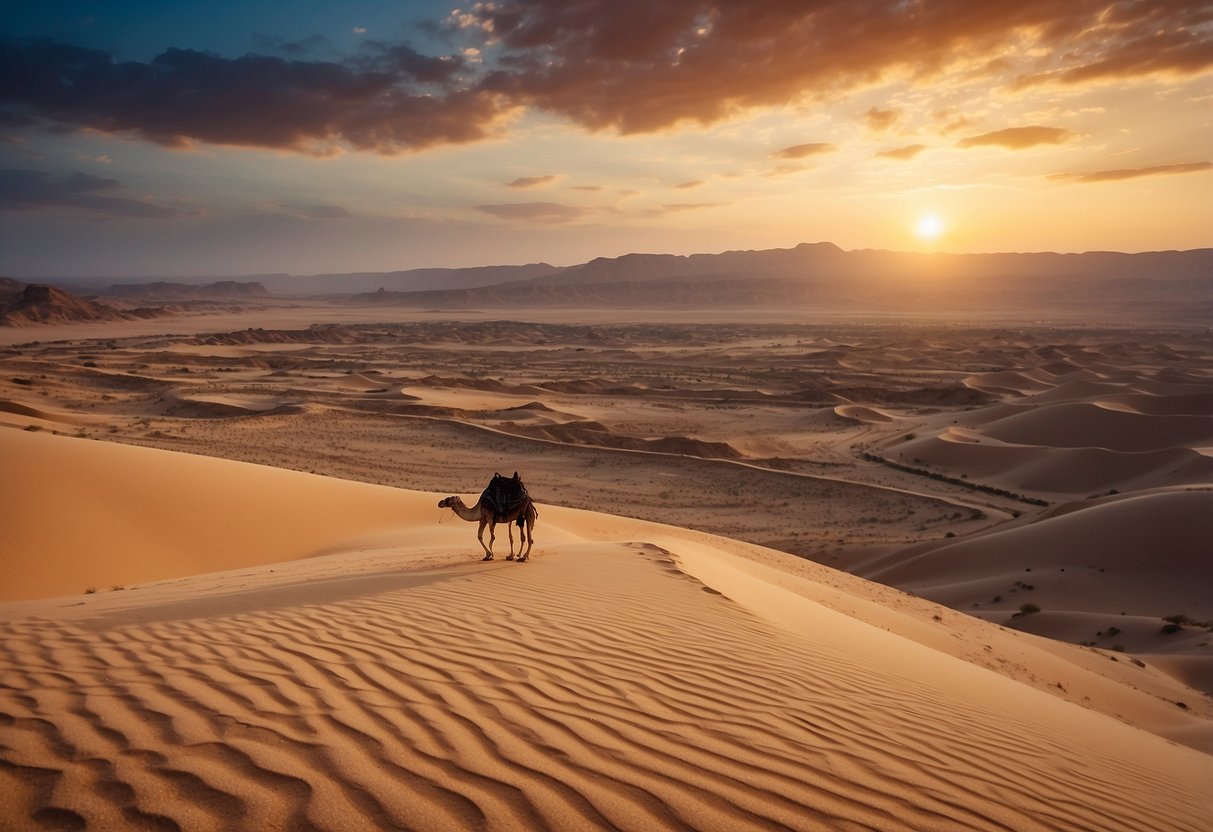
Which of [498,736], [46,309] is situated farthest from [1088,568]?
[46,309]

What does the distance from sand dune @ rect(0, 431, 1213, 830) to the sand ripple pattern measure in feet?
0.04

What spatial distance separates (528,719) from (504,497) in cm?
500

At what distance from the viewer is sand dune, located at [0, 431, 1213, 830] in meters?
2.56

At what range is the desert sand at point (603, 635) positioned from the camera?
2.74 metres

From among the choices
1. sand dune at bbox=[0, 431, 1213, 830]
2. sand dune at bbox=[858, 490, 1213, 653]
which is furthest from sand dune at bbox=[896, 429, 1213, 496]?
sand dune at bbox=[0, 431, 1213, 830]

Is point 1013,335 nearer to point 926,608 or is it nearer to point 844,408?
point 844,408

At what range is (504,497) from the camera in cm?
824

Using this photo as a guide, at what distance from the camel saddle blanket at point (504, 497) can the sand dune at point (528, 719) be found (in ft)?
2.25

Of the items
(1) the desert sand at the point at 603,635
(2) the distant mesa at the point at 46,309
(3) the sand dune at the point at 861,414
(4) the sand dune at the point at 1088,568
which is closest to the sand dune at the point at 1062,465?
(1) the desert sand at the point at 603,635

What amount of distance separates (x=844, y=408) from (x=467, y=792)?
3681 centimetres

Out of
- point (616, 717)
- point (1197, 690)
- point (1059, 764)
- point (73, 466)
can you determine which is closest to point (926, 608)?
point (1197, 690)

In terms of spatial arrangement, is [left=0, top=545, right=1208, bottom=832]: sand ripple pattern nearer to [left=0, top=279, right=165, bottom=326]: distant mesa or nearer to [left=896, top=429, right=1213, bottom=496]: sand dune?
[left=896, top=429, right=1213, bottom=496]: sand dune

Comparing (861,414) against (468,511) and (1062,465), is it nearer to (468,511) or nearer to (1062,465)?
(1062,465)

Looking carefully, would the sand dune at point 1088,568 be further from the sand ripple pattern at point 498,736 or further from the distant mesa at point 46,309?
the distant mesa at point 46,309
